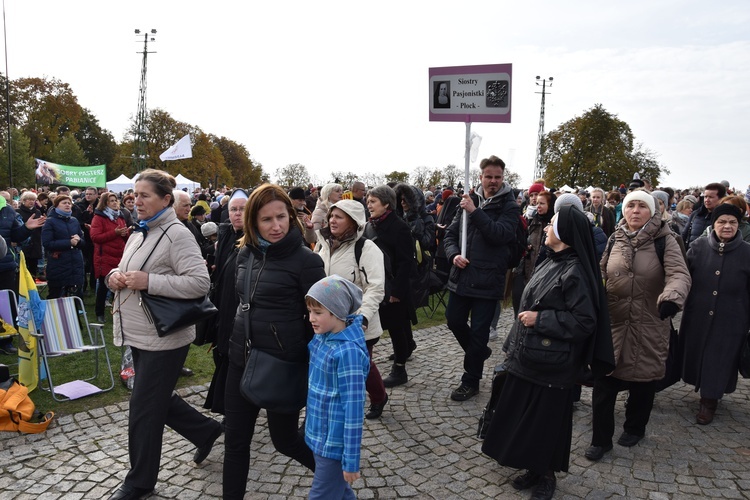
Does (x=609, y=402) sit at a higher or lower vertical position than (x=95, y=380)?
higher

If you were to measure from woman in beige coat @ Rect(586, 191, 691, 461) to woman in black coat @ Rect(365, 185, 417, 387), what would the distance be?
5.98 ft

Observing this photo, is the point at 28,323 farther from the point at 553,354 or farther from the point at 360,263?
the point at 553,354

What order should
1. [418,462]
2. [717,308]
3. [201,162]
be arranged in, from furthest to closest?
1. [201,162]
2. [717,308]
3. [418,462]

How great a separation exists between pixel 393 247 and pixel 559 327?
2.13 metres

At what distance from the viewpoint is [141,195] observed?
3.42 m

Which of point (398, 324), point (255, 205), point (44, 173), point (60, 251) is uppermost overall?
point (44, 173)

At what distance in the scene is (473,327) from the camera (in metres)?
5.23

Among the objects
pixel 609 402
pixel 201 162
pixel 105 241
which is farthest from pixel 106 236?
pixel 201 162

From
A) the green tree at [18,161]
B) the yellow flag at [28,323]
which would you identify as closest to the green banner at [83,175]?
the green tree at [18,161]

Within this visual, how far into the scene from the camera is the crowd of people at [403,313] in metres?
2.97

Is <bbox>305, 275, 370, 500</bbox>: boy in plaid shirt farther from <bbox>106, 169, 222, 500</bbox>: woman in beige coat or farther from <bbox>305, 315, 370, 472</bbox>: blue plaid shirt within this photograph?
<bbox>106, 169, 222, 500</bbox>: woman in beige coat

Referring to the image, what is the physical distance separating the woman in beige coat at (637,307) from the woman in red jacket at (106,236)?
661 cm

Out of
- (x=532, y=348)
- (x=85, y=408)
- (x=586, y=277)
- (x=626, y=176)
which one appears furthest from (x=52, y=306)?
(x=626, y=176)

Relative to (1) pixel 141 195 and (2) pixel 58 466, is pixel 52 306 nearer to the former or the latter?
(2) pixel 58 466
